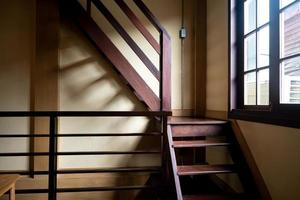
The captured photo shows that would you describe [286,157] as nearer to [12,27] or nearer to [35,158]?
[35,158]

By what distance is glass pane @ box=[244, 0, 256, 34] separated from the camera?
7.38ft

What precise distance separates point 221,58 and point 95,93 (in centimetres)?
165

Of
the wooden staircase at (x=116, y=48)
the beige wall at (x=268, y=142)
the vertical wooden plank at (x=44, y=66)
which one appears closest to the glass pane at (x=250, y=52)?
the beige wall at (x=268, y=142)

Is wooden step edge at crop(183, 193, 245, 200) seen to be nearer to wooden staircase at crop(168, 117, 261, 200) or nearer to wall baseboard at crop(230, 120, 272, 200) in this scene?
wooden staircase at crop(168, 117, 261, 200)

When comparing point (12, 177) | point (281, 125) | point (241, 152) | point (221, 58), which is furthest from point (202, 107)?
point (12, 177)

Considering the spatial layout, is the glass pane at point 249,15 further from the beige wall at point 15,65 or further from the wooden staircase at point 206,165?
the beige wall at point 15,65

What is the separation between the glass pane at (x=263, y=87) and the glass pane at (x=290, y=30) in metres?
0.31

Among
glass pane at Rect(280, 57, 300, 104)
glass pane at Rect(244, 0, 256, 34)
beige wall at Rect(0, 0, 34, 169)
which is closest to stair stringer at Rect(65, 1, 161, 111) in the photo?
beige wall at Rect(0, 0, 34, 169)

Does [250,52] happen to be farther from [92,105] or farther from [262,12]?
[92,105]

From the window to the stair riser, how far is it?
203 mm

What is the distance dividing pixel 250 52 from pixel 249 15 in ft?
1.18

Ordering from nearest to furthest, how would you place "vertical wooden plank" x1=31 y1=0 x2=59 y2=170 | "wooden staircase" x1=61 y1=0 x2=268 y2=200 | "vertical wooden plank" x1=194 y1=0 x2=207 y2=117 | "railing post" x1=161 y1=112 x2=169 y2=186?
1. "wooden staircase" x1=61 y1=0 x2=268 y2=200
2. "railing post" x1=161 y1=112 x2=169 y2=186
3. "vertical wooden plank" x1=31 y1=0 x2=59 y2=170
4. "vertical wooden plank" x1=194 y1=0 x2=207 y2=117

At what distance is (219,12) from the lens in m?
2.86

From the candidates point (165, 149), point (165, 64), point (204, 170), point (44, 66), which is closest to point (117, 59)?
point (165, 64)
